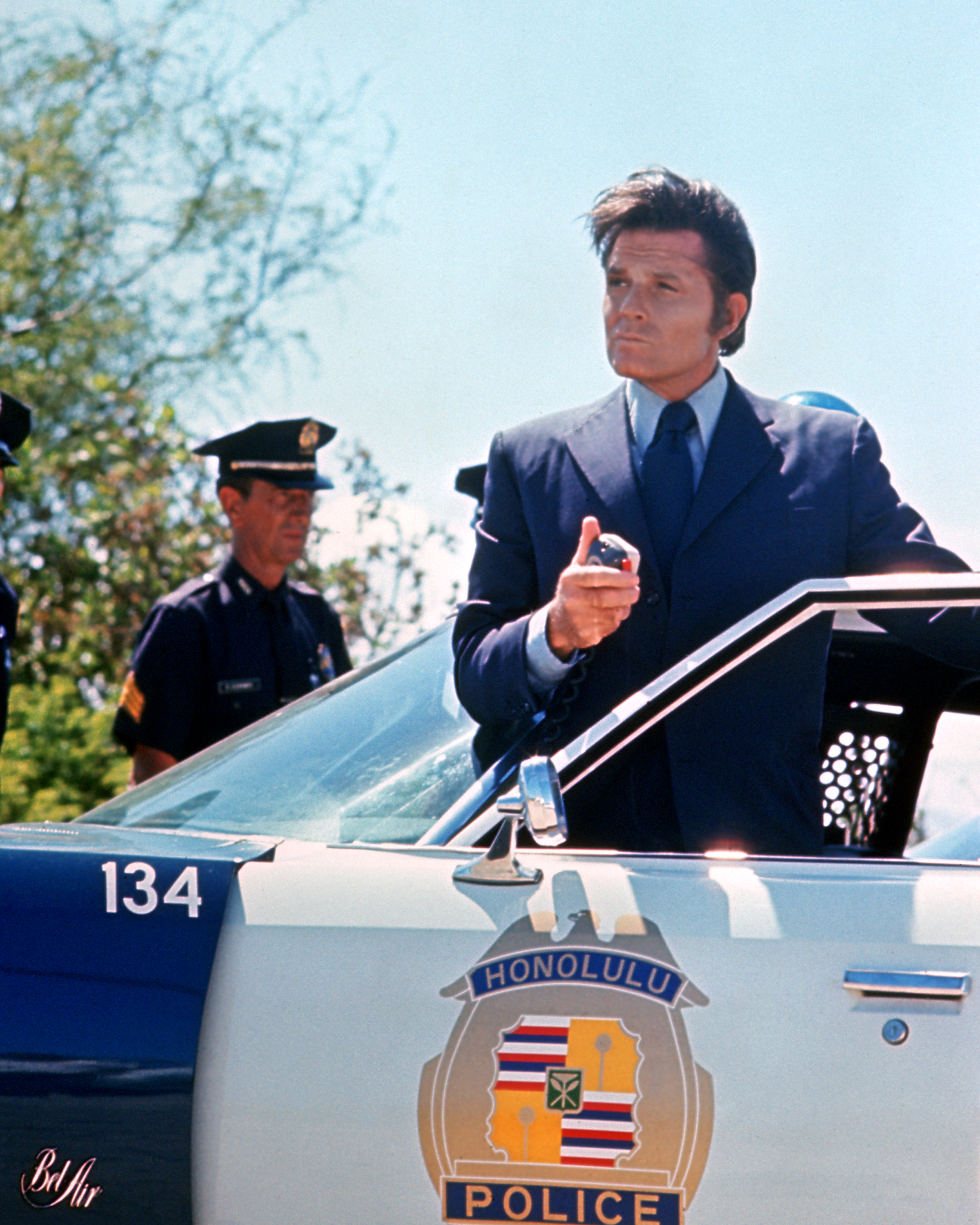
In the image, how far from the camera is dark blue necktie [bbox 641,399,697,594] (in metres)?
2.14

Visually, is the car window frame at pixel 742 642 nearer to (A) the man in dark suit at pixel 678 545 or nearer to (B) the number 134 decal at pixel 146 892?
(A) the man in dark suit at pixel 678 545

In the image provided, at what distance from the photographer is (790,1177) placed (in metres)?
1.53

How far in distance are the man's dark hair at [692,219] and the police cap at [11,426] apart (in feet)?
6.63

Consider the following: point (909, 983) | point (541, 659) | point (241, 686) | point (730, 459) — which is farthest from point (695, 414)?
point (241, 686)

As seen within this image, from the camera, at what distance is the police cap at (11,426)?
378 centimetres

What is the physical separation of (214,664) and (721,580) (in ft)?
7.06

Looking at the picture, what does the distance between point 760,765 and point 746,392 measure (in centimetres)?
63

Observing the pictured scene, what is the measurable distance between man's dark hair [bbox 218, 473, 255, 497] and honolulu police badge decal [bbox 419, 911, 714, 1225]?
9.28 feet

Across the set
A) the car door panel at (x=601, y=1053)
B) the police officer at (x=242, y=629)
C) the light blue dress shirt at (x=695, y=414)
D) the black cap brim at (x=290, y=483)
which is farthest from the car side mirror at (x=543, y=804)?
the black cap brim at (x=290, y=483)

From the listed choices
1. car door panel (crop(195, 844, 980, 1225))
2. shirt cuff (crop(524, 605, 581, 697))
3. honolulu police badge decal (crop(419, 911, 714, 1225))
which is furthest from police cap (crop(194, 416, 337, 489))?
honolulu police badge decal (crop(419, 911, 714, 1225))

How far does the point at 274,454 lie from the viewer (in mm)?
4293

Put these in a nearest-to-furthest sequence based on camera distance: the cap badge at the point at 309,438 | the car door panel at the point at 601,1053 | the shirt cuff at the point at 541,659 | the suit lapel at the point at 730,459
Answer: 1. the car door panel at the point at 601,1053
2. the shirt cuff at the point at 541,659
3. the suit lapel at the point at 730,459
4. the cap badge at the point at 309,438

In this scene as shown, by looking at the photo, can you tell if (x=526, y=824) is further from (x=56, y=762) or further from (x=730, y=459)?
(x=56, y=762)

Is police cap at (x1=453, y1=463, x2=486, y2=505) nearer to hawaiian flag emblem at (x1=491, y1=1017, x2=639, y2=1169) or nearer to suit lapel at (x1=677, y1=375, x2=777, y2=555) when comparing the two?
suit lapel at (x1=677, y1=375, x2=777, y2=555)
